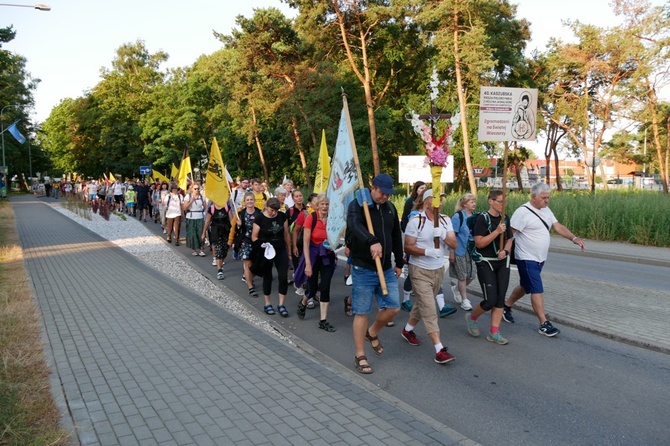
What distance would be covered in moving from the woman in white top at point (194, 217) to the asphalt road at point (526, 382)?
697cm

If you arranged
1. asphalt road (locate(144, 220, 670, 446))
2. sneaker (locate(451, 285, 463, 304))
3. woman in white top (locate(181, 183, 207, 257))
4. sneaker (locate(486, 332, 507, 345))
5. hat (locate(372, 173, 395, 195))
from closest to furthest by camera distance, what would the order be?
asphalt road (locate(144, 220, 670, 446))
hat (locate(372, 173, 395, 195))
sneaker (locate(486, 332, 507, 345))
sneaker (locate(451, 285, 463, 304))
woman in white top (locate(181, 183, 207, 257))

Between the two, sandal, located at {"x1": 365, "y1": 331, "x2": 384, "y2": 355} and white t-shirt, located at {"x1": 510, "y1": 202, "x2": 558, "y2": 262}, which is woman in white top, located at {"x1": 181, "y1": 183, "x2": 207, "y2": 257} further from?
white t-shirt, located at {"x1": 510, "y1": 202, "x2": 558, "y2": 262}

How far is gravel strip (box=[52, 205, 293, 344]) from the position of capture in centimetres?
834

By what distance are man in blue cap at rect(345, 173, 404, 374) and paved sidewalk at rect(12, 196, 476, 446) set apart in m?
0.59

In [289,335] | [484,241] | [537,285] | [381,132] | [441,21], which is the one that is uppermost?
[441,21]

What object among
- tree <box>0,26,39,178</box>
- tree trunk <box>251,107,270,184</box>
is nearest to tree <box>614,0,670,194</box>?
tree trunk <box>251,107,270,184</box>

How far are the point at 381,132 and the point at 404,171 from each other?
381 inches

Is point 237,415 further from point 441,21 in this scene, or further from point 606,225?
point 441,21

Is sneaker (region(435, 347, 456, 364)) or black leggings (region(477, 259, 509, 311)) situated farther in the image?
black leggings (region(477, 259, 509, 311))

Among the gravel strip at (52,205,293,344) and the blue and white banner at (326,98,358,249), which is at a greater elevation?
the blue and white banner at (326,98,358,249)

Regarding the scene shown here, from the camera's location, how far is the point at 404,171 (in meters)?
28.6

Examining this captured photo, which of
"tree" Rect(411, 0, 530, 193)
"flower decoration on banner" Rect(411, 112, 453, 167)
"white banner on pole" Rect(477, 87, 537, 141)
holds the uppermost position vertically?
"tree" Rect(411, 0, 530, 193)

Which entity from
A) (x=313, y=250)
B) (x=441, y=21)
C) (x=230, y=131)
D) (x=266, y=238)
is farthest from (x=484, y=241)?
(x=230, y=131)

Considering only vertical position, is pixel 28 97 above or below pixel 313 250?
above
